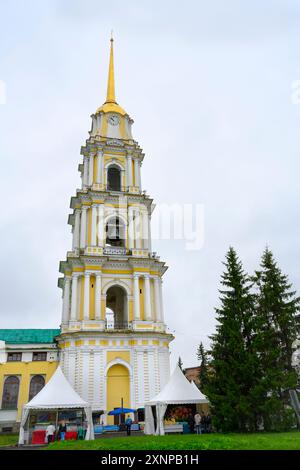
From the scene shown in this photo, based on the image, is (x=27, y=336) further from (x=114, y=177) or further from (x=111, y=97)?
(x=111, y=97)

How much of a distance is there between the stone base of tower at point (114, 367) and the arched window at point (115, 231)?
9.55m

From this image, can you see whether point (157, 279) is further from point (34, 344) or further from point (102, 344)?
point (34, 344)

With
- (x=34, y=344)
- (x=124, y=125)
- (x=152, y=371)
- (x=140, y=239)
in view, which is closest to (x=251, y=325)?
(x=152, y=371)

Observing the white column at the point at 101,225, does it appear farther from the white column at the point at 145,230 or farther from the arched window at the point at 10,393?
the arched window at the point at 10,393

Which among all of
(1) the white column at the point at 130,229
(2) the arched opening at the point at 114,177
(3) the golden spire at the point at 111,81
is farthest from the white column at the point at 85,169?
(3) the golden spire at the point at 111,81

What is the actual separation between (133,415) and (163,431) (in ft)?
23.9

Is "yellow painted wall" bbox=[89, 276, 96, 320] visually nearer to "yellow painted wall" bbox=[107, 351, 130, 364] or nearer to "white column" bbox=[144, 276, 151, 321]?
"yellow painted wall" bbox=[107, 351, 130, 364]

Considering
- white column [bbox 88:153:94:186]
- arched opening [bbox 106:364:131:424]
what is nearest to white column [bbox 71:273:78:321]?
arched opening [bbox 106:364:131:424]

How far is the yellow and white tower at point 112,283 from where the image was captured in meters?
28.5

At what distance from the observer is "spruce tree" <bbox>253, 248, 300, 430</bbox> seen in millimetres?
19234

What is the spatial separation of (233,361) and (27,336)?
72.3 feet

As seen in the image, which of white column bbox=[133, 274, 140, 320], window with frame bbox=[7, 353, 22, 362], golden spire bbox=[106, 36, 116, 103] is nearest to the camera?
white column bbox=[133, 274, 140, 320]

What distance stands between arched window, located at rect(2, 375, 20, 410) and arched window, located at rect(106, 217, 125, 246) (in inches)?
566

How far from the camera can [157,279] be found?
111 ft
